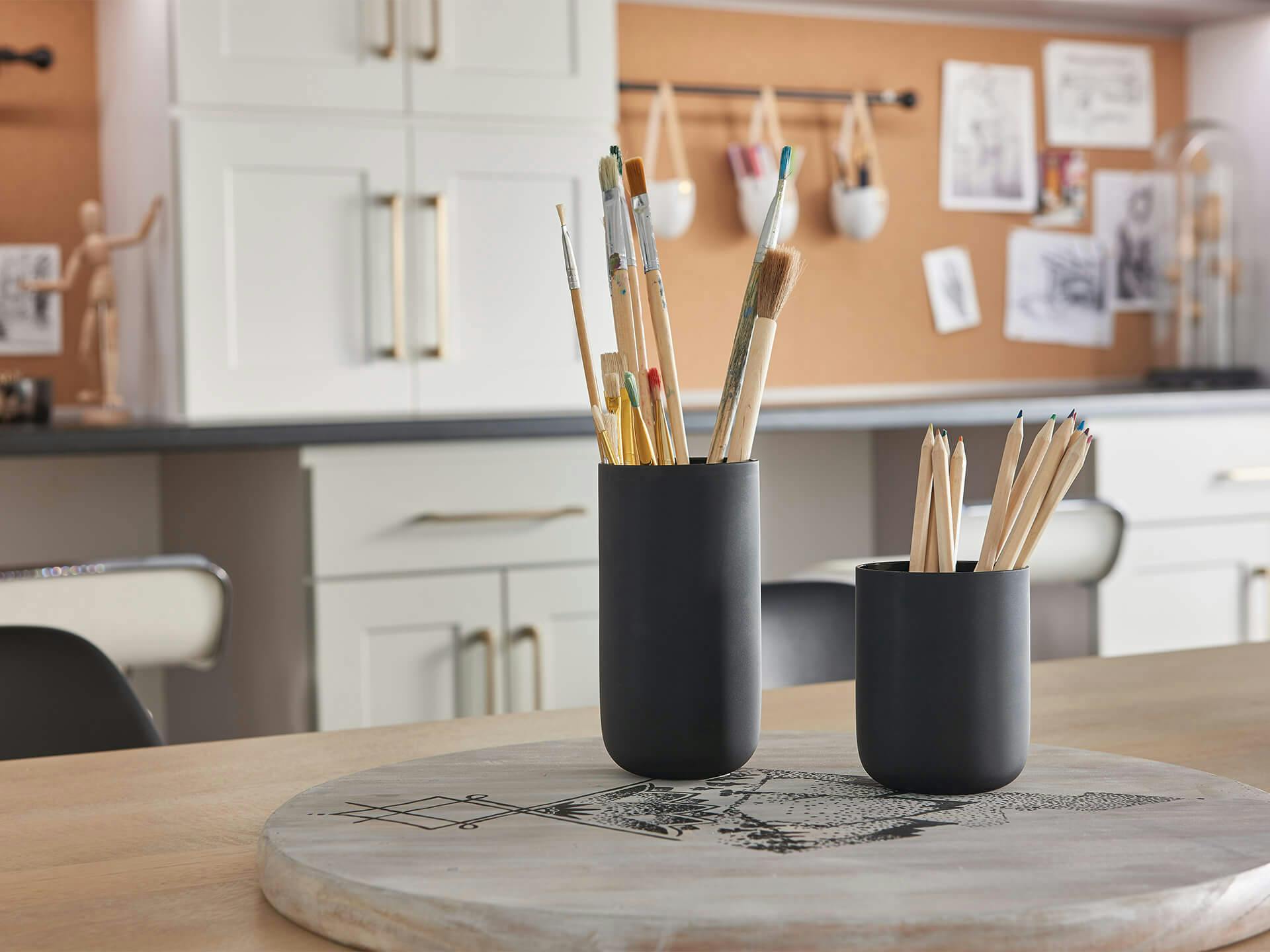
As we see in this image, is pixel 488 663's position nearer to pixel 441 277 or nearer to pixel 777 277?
pixel 441 277

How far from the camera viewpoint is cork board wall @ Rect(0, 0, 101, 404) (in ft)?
8.43

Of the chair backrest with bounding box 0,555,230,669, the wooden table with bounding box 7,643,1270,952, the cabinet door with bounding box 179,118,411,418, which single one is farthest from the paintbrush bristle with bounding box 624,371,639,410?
the cabinet door with bounding box 179,118,411,418

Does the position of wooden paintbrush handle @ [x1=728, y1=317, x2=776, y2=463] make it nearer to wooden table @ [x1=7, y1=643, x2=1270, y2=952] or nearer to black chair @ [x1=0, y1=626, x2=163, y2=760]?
wooden table @ [x1=7, y1=643, x2=1270, y2=952]

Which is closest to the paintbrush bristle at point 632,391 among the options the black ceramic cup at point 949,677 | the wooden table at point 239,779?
the black ceramic cup at point 949,677

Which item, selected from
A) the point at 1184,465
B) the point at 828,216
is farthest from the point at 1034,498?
the point at 828,216

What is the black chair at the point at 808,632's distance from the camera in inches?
49.5

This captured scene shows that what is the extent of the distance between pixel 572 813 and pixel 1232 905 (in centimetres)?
27

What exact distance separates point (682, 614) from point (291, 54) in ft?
6.11

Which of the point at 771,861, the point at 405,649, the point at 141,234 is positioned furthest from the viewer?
the point at 141,234

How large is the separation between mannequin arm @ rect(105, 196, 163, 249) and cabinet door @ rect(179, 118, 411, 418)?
0.45 ft

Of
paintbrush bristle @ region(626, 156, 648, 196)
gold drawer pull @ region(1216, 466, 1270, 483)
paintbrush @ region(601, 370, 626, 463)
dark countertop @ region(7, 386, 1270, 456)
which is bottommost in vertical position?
gold drawer pull @ region(1216, 466, 1270, 483)

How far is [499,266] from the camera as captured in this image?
2436 millimetres

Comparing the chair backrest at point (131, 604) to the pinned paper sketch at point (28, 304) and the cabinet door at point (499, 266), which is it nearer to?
the cabinet door at point (499, 266)

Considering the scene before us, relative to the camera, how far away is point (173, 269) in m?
2.27
